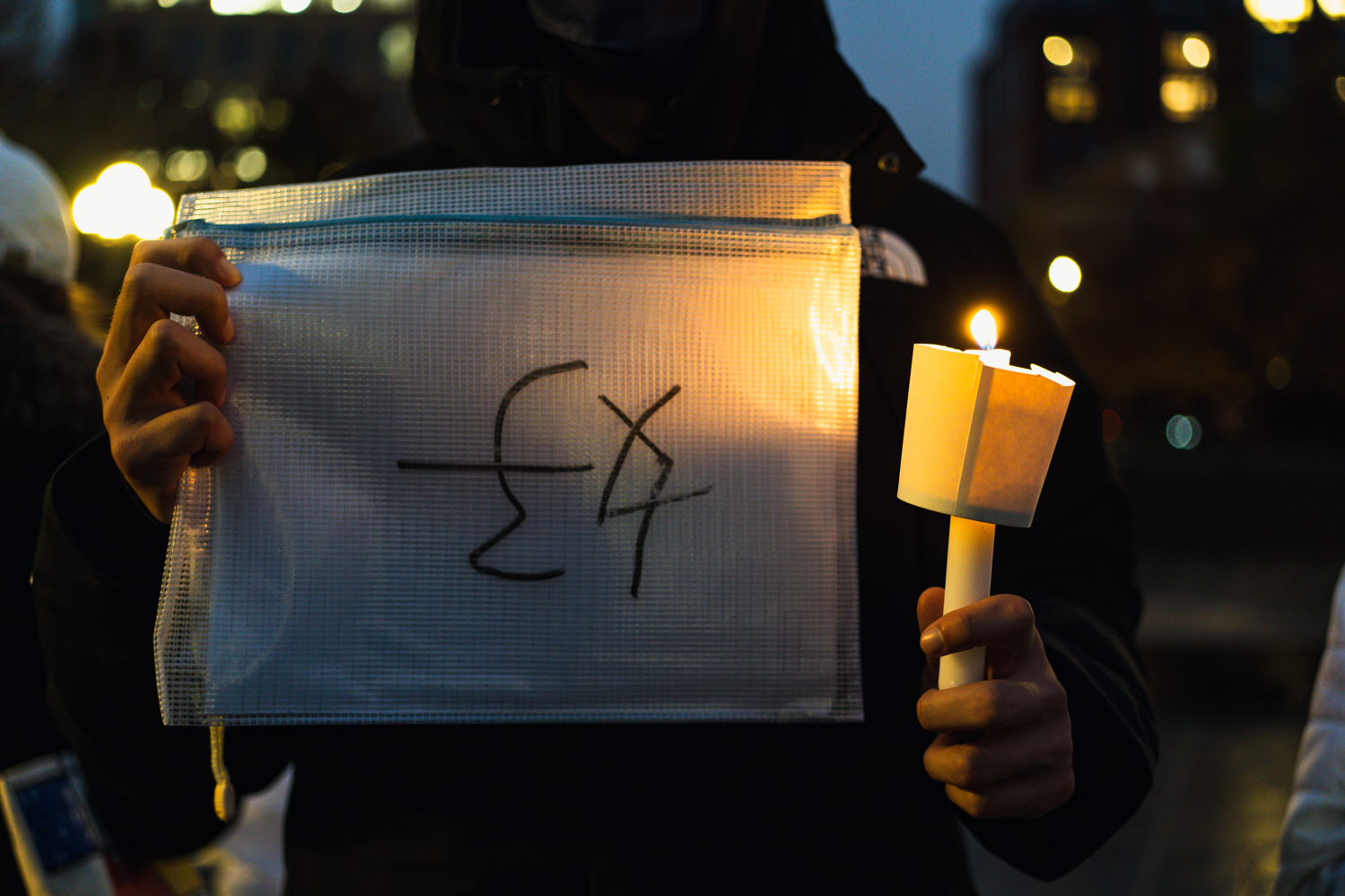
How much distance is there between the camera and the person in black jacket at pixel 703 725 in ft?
2.98

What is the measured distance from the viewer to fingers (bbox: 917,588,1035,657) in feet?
2.55

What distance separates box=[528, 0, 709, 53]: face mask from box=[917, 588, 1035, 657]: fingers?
2.73ft

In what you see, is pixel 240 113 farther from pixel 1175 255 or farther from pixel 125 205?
pixel 125 205

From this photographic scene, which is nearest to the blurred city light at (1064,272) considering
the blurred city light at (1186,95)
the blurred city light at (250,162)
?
the blurred city light at (250,162)

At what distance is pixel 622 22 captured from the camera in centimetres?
125

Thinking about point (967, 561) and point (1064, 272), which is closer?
point (967, 561)

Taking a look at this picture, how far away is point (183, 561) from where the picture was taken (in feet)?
3.11

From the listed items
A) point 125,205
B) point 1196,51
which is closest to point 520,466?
point 125,205

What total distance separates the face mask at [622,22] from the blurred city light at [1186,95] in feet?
203

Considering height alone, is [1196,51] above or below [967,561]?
above

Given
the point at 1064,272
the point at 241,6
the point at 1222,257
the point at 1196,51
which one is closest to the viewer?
the point at 1064,272

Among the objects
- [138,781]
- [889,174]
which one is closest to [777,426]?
[889,174]

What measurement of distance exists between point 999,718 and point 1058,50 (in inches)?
2566

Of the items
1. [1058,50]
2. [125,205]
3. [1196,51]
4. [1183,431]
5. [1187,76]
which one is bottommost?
[125,205]
